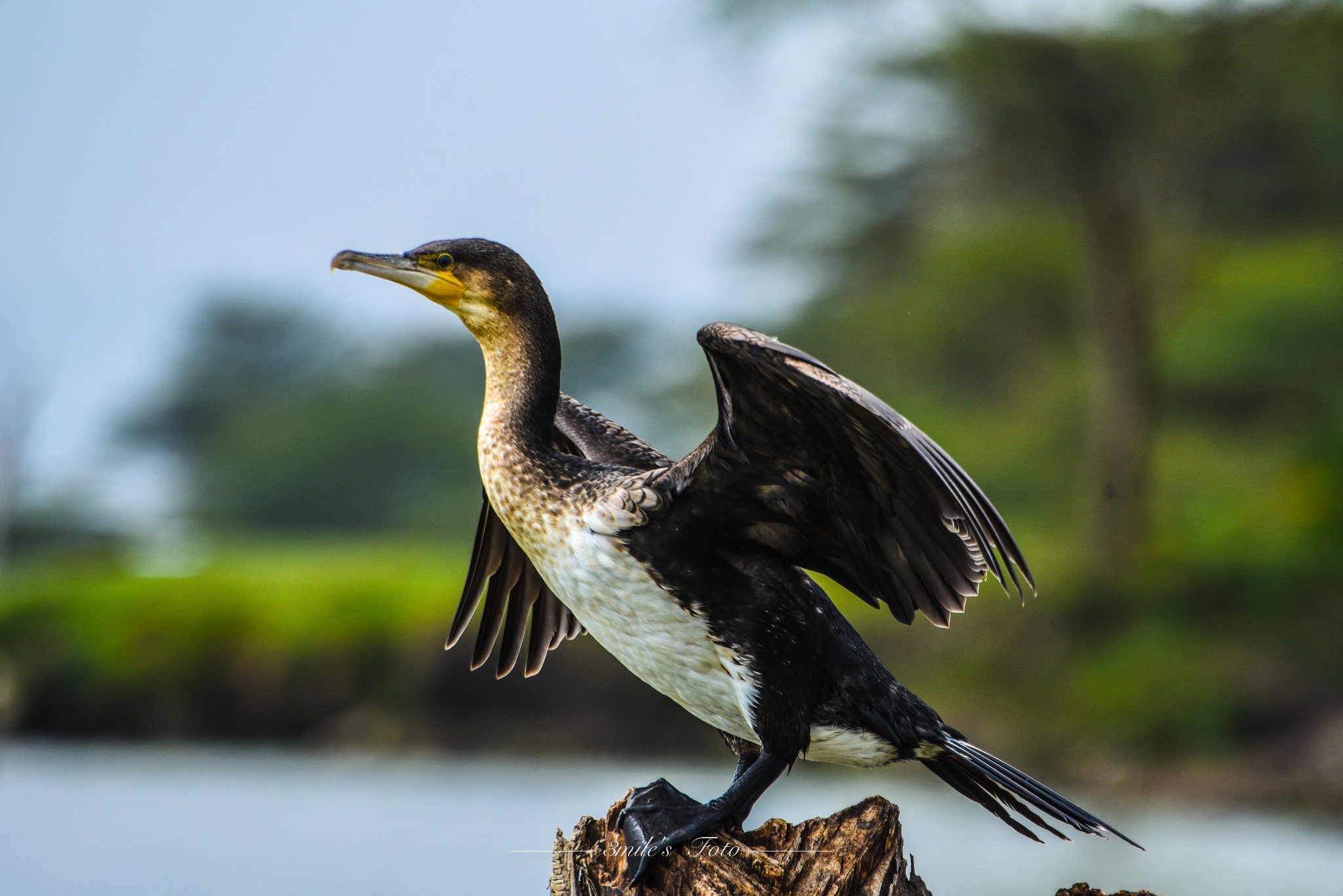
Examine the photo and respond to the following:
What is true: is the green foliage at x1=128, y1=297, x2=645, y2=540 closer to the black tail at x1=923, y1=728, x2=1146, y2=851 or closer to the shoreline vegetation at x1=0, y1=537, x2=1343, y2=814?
the shoreline vegetation at x1=0, y1=537, x2=1343, y2=814

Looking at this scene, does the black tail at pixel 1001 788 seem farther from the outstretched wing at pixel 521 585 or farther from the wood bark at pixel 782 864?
the outstretched wing at pixel 521 585

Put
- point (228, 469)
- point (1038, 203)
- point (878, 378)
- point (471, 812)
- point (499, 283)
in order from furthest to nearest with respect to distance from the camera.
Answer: point (228, 469), point (878, 378), point (1038, 203), point (471, 812), point (499, 283)

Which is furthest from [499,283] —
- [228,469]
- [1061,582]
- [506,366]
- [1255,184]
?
[228,469]

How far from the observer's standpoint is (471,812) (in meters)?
11.4

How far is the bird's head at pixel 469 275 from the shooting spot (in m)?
3.57

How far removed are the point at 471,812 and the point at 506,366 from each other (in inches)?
337

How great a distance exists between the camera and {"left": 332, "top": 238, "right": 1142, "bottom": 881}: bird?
123 inches

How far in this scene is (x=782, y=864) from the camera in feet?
10.2

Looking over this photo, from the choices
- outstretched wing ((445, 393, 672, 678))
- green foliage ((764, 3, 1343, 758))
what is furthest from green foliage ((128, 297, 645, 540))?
outstretched wing ((445, 393, 672, 678))

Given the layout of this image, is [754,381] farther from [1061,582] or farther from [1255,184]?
[1255,184]

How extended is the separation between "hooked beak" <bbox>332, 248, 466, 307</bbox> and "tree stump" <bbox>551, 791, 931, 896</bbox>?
56.3 inches

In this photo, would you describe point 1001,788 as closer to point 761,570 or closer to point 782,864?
point 782,864

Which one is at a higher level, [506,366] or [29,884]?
[506,366]

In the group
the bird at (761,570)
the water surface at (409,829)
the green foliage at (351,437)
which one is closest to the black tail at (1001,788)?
the bird at (761,570)
